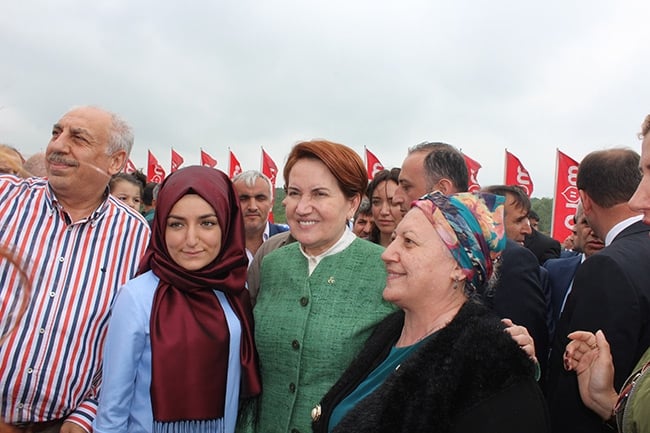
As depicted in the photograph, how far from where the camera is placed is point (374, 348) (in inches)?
88.0

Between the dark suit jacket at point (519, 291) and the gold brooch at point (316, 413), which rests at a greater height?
the dark suit jacket at point (519, 291)

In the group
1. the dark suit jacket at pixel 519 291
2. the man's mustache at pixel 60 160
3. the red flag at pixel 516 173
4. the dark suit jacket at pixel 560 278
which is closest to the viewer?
the man's mustache at pixel 60 160

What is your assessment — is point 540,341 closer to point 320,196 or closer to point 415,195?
point 415,195

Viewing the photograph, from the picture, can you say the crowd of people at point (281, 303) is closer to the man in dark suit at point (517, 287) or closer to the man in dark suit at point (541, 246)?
the man in dark suit at point (517, 287)

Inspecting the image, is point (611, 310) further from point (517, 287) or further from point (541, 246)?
point (541, 246)

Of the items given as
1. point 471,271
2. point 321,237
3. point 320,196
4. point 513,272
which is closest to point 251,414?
point 321,237

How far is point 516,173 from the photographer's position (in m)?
14.4

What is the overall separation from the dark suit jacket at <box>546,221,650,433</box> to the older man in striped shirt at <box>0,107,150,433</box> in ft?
7.22

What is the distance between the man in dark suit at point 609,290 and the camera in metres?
2.41

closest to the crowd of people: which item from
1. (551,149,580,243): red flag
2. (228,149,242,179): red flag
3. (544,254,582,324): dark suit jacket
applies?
(544,254,582,324): dark suit jacket

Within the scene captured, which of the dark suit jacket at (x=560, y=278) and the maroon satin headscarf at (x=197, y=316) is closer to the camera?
the maroon satin headscarf at (x=197, y=316)

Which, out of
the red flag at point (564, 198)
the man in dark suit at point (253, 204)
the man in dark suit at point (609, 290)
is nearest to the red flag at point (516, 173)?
the red flag at point (564, 198)

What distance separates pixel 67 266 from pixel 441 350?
1820 millimetres

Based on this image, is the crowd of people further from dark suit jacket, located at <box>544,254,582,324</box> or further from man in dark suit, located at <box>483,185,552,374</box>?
dark suit jacket, located at <box>544,254,582,324</box>
